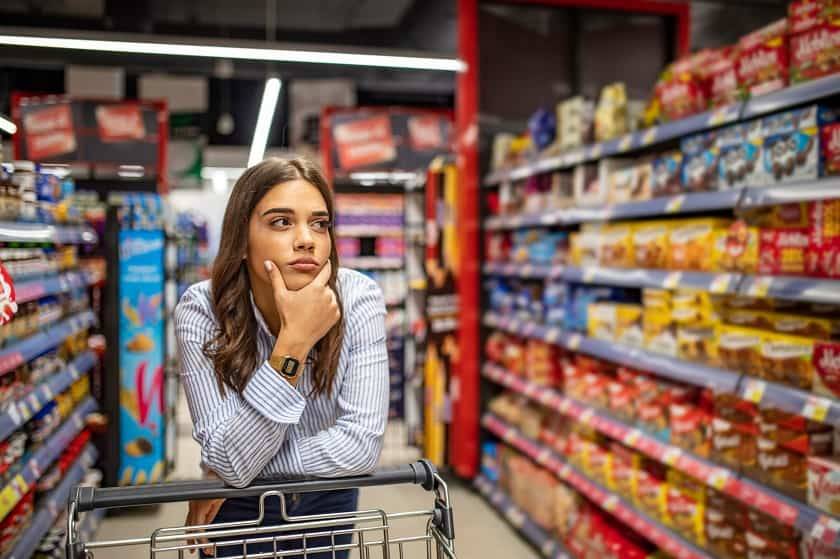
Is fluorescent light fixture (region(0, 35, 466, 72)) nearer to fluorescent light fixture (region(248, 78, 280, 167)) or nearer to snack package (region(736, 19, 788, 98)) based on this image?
snack package (region(736, 19, 788, 98))

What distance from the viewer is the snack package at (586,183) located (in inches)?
159

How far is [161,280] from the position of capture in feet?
→ 17.0

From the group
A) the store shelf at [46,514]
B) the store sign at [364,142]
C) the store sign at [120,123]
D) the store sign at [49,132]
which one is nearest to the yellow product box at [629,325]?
the store shelf at [46,514]

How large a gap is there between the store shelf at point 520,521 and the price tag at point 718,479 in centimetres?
129

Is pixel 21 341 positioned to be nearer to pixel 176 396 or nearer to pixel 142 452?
pixel 142 452

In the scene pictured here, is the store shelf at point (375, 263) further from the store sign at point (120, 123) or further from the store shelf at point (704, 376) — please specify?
the store shelf at point (704, 376)

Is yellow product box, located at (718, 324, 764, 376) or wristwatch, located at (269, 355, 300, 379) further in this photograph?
yellow product box, located at (718, 324, 764, 376)

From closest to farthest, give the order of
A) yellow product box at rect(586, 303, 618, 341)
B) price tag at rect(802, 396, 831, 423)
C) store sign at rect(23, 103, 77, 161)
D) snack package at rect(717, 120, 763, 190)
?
price tag at rect(802, 396, 831, 423), snack package at rect(717, 120, 763, 190), yellow product box at rect(586, 303, 618, 341), store sign at rect(23, 103, 77, 161)

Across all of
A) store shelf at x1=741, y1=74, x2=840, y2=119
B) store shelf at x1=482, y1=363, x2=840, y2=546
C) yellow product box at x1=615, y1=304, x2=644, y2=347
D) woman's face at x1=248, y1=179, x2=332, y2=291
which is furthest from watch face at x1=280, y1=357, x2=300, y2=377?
yellow product box at x1=615, y1=304, x2=644, y2=347

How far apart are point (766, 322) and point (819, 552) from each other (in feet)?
2.56

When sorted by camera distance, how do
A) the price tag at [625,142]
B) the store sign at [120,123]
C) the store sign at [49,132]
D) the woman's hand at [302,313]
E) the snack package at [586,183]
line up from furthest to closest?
1. the store sign at [120,123]
2. the store sign at [49,132]
3. the snack package at [586,183]
4. the price tag at [625,142]
5. the woman's hand at [302,313]

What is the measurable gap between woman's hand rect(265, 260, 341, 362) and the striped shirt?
0.07 m

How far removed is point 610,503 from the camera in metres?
3.64

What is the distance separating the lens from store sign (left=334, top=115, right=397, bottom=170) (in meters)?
8.47
